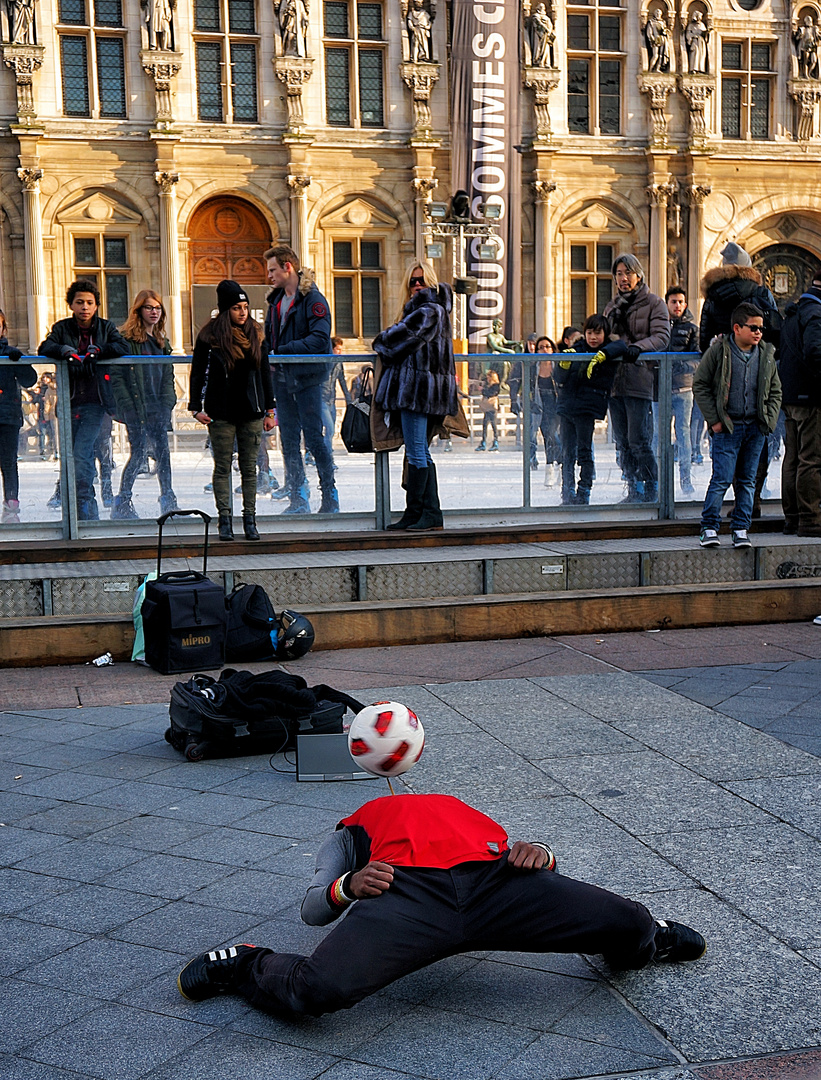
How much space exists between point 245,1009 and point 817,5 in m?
32.3

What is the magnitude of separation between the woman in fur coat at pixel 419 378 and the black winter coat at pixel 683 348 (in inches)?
75.8

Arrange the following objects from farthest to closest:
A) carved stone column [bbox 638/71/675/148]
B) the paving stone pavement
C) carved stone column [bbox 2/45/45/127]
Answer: carved stone column [bbox 638/71/675/148] → carved stone column [bbox 2/45/45/127] → the paving stone pavement

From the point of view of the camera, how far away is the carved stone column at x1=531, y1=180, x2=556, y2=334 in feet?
95.9

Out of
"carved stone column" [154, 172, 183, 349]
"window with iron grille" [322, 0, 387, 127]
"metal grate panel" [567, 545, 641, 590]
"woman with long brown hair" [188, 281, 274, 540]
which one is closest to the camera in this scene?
"metal grate panel" [567, 545, 641, 590]

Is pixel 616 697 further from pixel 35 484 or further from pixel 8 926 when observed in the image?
pixel 35 484

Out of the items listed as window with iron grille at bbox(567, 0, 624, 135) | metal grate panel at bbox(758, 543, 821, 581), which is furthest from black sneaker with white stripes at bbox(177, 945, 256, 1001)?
window with iron grille at bbox(567, 0, 624, 135)

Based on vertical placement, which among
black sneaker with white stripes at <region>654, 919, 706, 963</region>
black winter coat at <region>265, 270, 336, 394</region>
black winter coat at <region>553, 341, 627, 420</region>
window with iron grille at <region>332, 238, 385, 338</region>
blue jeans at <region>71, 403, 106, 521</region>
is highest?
window with iron grille at <region>332, 238, 385, 338</region>

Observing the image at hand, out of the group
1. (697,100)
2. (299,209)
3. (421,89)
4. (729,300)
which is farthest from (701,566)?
(697,100)

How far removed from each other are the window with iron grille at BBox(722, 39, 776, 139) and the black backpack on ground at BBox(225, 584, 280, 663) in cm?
2608

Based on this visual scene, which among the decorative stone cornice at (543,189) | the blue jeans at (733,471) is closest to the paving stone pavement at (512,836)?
the blue jeans at (733,471)

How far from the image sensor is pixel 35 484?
975 cm

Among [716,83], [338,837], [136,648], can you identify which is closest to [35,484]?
[136,648]

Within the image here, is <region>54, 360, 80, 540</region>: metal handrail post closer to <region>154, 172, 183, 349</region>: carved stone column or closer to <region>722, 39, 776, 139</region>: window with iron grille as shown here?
<region>154, 172, 183, 349</region>: carved stone column

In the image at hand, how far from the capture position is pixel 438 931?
3396mm
